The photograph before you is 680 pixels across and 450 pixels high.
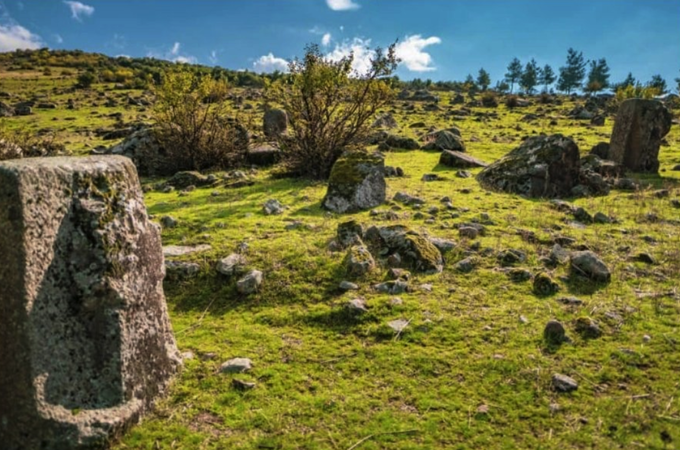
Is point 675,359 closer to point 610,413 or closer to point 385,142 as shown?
point 610,413

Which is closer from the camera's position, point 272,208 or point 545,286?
point 545,286

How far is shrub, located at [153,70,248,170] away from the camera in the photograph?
45.9ft

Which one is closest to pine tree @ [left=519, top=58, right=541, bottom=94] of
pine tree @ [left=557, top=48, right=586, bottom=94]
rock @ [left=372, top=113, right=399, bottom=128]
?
pine tree @ [left=557, top=48, right=586, bottom=94]

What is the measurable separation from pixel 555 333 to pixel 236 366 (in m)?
3.12

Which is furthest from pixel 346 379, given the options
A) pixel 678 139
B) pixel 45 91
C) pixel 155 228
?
pixel 45 91

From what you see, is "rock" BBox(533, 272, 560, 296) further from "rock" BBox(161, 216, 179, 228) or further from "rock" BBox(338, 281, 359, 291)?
"rock" BBox(161, 216, 179, 228)

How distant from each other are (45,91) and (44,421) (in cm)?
5226

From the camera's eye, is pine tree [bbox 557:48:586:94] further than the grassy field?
Yes

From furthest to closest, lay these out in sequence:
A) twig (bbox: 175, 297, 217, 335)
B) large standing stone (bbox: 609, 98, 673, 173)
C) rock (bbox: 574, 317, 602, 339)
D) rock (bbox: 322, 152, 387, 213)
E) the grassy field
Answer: large standing stone (bbox: 609, 98, 673, 173) < rock (bbox: 322, 152, 387, 213) < twig (bbox: 175, 297, 217, 335) < rock (bbox: 574, 317, 602, 339) < the grassy field

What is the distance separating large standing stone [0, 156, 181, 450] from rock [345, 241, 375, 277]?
110 inches

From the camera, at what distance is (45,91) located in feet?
153

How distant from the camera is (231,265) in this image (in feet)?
21.3

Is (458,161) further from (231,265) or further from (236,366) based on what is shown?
(236,366)

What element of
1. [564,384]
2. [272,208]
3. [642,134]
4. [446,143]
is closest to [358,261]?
[564,384]
